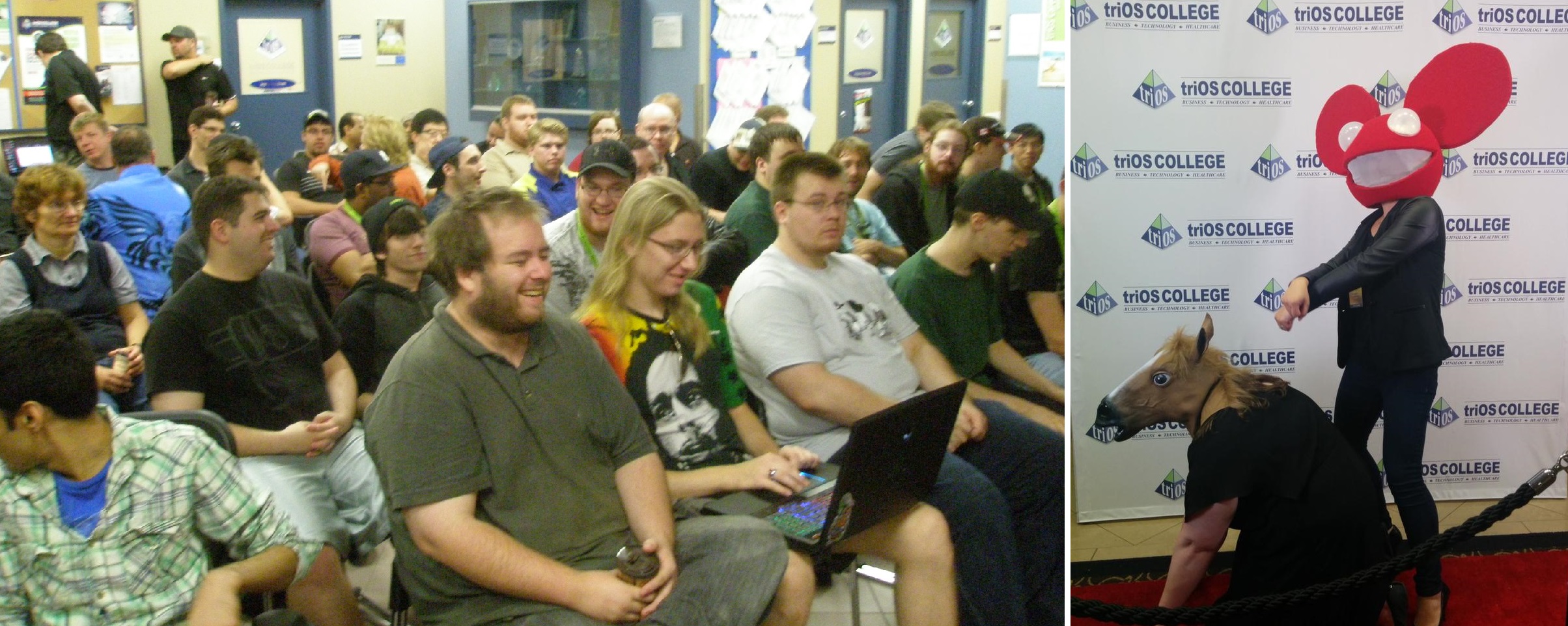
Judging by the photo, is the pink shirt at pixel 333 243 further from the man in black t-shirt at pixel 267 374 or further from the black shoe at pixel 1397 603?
the black shoe at pixel 1397 603

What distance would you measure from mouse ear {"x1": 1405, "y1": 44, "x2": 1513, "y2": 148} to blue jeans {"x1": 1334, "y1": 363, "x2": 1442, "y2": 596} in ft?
1.98

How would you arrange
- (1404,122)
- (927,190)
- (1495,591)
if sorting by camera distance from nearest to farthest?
(927,190) → (1404,122) → (1495,591)

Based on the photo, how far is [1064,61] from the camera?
1.43m

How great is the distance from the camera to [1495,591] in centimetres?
316

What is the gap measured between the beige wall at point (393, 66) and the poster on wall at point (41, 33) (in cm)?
33

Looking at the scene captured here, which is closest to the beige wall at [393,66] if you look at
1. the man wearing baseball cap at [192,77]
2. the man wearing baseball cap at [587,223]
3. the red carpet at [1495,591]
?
the man wearing baseball cap at [192,77]

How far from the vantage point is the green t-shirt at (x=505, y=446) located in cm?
148

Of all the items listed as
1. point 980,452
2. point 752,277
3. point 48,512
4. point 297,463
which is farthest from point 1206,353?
point 48,512

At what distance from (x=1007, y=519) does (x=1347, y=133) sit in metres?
1.62

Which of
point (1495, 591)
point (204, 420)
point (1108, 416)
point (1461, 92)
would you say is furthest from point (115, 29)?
point (1495, 591)

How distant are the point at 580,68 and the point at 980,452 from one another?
0.85m

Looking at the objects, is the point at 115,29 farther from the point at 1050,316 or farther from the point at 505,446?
the point at 1050,316

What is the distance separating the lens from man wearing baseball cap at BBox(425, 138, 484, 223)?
5.59 ft

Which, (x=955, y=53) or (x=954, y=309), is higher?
(x=955, y=53)
